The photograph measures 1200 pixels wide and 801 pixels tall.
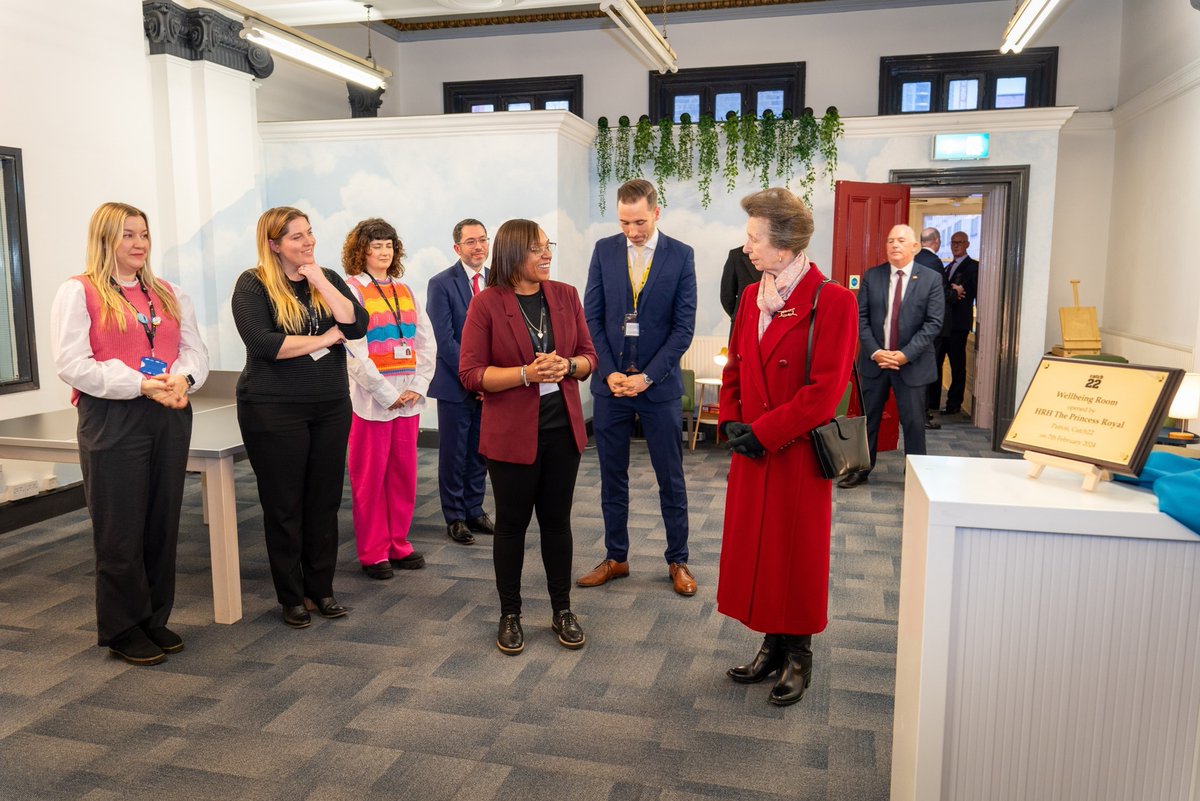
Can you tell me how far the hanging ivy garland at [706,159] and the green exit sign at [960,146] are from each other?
1801 mm

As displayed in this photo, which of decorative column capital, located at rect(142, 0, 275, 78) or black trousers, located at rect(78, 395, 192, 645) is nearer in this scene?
black trousers, located at rect(78, 395, 192, 645)

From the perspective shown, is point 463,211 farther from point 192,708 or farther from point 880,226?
point 192,708

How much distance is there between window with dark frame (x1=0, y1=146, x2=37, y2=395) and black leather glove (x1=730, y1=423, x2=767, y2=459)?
14.0ft

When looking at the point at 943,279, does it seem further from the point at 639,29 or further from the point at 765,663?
the point at 765,663

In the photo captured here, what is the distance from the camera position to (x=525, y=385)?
2980mm

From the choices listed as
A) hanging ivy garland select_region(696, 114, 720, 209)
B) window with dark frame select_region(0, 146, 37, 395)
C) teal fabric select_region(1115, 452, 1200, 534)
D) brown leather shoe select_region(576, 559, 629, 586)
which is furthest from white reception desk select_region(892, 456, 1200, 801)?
hanging ivy garland select_region(696, 114, 720, 209)

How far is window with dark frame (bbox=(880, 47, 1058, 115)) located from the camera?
8.10 meters

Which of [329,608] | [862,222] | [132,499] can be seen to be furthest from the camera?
[862,222]

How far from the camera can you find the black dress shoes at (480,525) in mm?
4738

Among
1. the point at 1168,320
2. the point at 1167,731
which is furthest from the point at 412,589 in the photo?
the point at 1168,320

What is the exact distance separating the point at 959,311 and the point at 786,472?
262 inches

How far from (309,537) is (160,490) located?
1.96 ft

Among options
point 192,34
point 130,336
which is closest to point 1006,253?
point 192,34

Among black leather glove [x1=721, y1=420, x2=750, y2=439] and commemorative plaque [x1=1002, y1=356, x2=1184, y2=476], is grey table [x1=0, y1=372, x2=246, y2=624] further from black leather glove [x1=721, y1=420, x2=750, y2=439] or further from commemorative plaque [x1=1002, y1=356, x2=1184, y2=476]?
commemorative plaque [x1=1002, y1=356, x2=1184, y2=476]
